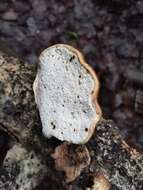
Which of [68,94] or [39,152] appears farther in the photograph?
[39,152]

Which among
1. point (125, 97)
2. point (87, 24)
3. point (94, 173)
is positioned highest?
point (94, 173)

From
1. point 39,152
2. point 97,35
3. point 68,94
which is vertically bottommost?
point 97,35

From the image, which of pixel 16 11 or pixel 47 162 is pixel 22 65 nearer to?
pixel 47 162

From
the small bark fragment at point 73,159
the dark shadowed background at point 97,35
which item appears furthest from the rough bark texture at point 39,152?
the dark shadowed background at point 97,35

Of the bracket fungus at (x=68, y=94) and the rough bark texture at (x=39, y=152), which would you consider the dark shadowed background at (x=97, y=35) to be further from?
the bracket fungus at (x=68, y=94)

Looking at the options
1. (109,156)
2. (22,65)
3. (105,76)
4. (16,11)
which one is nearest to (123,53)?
(105,76)

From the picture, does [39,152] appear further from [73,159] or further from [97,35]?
[97,35]

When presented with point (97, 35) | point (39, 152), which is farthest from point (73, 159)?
point (97, 35)
